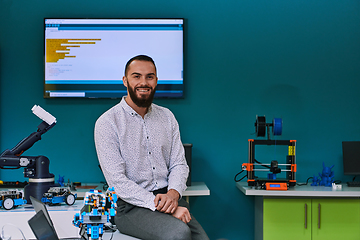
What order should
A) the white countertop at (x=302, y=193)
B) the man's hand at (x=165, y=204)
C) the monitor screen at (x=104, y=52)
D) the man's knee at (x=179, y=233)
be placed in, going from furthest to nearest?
the monitor screen at (x=104, y=52) → the white countertop at (x=302, y=193) → the man's hand at (x=165, y=204) → the man's knee at (x=179, y=233)

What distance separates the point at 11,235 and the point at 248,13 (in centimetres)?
296

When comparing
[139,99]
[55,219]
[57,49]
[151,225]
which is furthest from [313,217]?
[57,49]

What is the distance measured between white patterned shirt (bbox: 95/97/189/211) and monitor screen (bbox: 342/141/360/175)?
184 centimetres

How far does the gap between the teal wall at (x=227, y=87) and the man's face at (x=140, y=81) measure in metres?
1.28

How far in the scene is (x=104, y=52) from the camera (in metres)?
3.31

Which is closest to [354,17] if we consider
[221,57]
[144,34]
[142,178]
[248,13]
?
[248,13]

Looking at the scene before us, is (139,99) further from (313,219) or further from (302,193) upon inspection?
(313,219)

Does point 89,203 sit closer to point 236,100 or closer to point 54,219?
point 54,219

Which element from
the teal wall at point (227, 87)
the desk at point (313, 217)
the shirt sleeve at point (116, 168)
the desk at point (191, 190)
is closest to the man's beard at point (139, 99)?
the shirt sleeve at point (116, 168)

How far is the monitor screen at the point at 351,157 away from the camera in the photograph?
3133 millimetres

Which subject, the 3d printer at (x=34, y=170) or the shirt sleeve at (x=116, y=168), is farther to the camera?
the 3d printer at (x=34, y=170)

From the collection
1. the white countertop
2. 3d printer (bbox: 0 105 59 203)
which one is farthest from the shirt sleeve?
the white countertop

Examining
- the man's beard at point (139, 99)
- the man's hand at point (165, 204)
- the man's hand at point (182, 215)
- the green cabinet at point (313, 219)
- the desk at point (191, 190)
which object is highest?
the man's beard at point (139, 99)

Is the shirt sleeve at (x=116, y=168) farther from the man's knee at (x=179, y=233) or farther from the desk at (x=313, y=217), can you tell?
the desk at (x=313, y=217)
